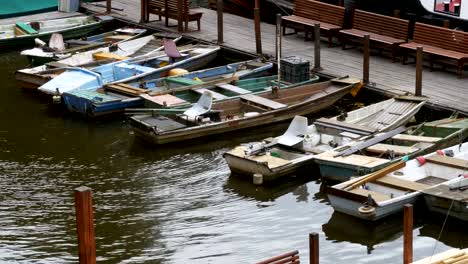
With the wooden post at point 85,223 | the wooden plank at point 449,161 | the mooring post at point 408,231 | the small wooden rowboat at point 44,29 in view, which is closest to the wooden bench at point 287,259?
the mooring post at point 408,231

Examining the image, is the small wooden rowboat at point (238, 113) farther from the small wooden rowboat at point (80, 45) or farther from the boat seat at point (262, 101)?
the small wooden rowboat at point (80, 45)

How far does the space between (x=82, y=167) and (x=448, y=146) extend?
8065 millimetres

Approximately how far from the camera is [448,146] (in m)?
21.5

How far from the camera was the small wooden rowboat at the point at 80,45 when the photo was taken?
2989 cm

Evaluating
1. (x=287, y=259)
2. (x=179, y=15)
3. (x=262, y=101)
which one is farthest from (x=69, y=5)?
(x=287, y=259)

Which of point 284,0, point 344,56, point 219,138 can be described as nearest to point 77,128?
point 219,138

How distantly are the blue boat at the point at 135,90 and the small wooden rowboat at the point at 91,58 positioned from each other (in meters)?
2.06

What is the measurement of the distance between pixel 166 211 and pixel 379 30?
11.6m

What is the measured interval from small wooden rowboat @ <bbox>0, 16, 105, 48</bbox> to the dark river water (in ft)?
30.0

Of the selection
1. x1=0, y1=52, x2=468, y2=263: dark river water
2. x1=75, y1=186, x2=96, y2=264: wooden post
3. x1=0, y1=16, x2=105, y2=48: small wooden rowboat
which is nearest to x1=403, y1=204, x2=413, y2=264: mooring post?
x1=0, y1=52, x2=468, y2=263: dark river water

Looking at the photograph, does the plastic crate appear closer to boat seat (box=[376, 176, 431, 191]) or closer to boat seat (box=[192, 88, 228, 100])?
boat seat (box=[192, 88, 228, 100])

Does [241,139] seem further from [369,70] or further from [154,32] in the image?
[154,32]

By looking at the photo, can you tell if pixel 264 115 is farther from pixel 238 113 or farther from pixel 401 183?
pixel 401 183

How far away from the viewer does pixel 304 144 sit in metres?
21.8
